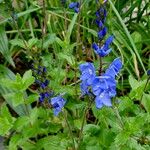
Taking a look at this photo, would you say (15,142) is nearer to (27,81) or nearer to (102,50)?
(27,81)

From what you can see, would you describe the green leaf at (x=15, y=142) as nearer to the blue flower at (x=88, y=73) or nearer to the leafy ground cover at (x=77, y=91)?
the leafy ground cover at (x=77, y=91)

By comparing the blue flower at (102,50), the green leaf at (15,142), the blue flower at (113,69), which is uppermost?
the blue flower at (102,50)

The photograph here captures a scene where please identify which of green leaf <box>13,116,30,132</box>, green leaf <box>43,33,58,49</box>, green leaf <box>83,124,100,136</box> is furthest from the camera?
green leaf <box>43,33,58,49</box>

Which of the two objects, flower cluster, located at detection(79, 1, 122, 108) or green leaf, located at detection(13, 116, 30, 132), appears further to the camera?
green leaf, located at detection(13, 116, 30, 132)

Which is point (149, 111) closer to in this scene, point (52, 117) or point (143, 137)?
point (143, 137)

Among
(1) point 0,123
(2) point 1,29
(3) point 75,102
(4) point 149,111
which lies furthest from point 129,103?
(2) point 1,29

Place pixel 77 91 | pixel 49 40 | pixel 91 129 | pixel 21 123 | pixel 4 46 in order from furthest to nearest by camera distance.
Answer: pixel 4 46
pixel 49 40
pixel 77 91
pixel 21 123
pixel 91 129

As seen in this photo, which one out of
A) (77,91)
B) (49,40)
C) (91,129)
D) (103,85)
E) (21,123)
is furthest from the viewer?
(49,40)

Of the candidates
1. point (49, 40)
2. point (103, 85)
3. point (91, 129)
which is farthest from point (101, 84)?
point (49, 40)

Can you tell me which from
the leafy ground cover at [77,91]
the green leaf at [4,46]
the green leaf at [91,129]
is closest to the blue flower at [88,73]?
the leafy ground cover at [77,91]

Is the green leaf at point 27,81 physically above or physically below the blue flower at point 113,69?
below

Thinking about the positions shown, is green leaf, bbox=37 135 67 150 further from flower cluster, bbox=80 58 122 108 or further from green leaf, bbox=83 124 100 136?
flower cluster, bbox=80 58 122 108

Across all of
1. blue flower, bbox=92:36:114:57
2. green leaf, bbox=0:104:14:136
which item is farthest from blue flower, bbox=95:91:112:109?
green leaf, bbox=0:104:14:136
